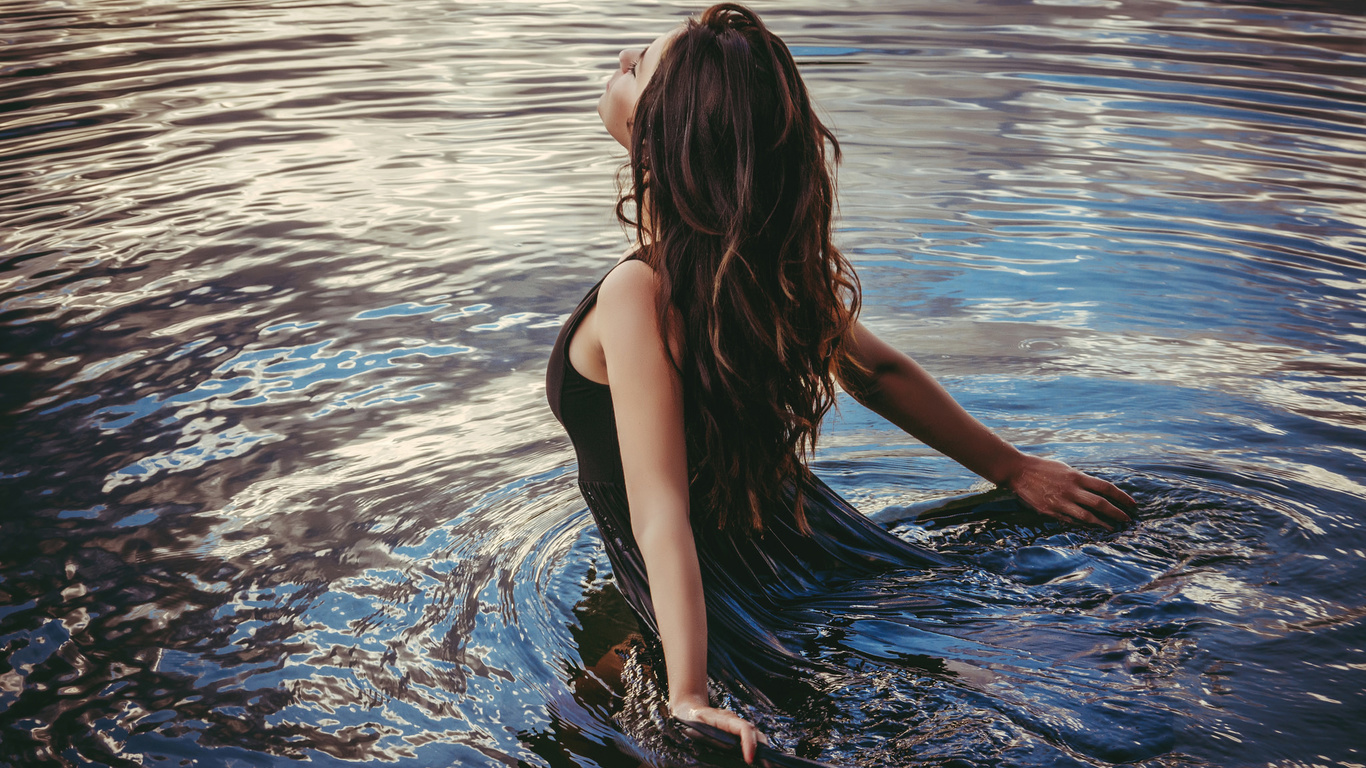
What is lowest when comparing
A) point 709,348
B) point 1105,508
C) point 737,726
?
point 1105,508

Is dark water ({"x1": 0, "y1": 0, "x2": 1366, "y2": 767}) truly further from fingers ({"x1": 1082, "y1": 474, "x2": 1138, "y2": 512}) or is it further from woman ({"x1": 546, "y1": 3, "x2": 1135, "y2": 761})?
woman ({"x1": 546, "y1": 3, "x2": 1135, "y2": 761})

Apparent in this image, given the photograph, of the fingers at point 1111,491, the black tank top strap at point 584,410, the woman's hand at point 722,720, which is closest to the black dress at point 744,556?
the black tank top strap at point 584,410

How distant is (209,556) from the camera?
3014mm

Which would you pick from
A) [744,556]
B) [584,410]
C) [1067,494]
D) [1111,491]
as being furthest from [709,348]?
[1111,491]

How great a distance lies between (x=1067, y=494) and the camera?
2939mm

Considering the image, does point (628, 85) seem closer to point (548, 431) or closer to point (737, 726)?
point (737, 726)

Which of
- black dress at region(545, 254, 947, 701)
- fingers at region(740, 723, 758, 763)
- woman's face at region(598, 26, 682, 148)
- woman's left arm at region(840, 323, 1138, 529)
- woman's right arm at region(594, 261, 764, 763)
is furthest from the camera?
woman's left arm at region(840, 323, 1138, 529)

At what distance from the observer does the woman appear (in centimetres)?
207

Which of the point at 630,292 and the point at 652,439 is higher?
the point at 630,292

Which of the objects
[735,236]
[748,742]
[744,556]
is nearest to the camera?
[748,742]

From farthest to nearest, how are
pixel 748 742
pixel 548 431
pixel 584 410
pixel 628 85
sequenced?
1. pixel 548 431
2. pixel 584 410
3. pixel 628 85
4. pixel 748 742

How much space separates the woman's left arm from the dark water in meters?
0.09

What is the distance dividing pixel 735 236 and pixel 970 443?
120cm

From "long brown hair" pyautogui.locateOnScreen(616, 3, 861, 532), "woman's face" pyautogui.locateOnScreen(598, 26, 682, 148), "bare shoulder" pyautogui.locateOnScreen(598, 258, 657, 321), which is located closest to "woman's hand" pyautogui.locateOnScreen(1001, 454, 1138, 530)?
"long brown hair" pyautogui.locateOnScreen(616, 3, 861, 532)
